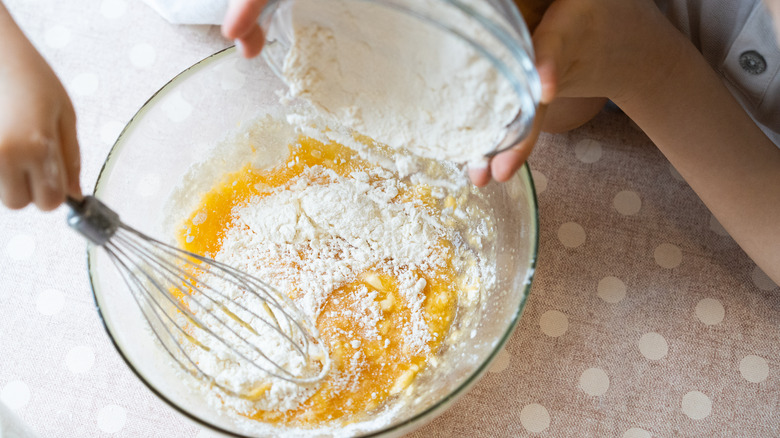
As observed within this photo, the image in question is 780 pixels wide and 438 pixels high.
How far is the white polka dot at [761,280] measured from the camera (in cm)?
73

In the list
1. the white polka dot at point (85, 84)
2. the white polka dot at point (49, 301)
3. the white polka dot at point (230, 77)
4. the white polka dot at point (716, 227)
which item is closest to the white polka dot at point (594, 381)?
the white polka dot at point (716, 227)

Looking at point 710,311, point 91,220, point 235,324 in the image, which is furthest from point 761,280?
point 91,220

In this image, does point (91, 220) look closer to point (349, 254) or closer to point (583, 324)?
point (349, 254)

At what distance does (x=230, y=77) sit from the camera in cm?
67

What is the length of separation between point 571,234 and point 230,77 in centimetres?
46

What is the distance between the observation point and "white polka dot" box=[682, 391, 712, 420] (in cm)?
68

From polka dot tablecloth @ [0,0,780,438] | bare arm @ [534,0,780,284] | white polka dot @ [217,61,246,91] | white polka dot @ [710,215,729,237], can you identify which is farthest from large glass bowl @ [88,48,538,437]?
white polka dot @ [710,215,729,237]

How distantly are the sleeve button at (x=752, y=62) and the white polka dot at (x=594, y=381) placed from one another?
42 cm

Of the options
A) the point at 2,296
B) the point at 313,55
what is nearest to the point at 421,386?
the point at 313,55

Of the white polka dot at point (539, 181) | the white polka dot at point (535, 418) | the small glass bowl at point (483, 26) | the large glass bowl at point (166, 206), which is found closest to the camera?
the small glass bowl at point (483, 26)

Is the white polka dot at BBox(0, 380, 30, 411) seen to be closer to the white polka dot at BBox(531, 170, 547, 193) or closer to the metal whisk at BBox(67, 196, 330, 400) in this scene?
the metal whisk at BBox(67, 196, 330, 400)

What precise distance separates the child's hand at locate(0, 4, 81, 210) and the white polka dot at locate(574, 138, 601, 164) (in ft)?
1.98

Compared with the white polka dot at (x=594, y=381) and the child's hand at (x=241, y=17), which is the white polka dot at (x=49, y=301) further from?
the white polka dot at (x=594, y=381)

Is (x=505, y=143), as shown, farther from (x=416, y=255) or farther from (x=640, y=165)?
(x=640, y=165)
